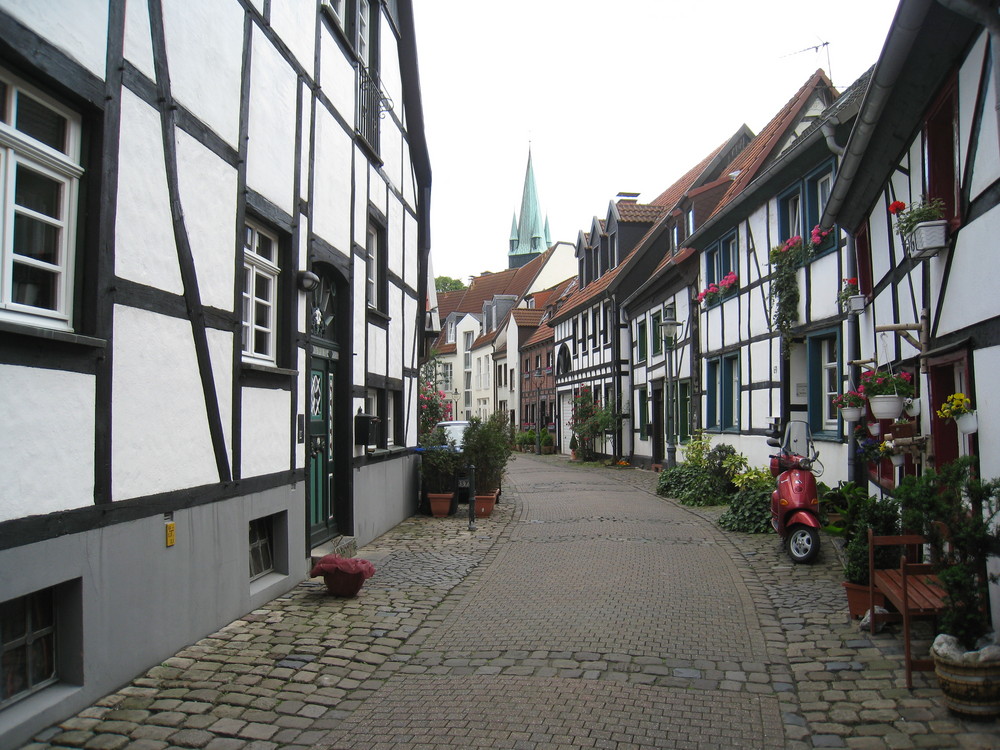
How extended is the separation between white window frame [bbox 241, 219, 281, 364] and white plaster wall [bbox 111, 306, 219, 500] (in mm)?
1239

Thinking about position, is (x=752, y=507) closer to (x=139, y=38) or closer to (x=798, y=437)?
(x=798, y=437)

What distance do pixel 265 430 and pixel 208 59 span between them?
9.84 ft

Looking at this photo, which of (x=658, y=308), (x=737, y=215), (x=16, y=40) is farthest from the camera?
(x=658, y=308)

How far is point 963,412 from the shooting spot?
18.0ft

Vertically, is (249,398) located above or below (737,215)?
below

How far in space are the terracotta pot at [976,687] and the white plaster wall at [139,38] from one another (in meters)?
5.70

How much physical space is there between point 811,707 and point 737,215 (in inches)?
469

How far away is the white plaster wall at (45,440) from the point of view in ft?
12.9

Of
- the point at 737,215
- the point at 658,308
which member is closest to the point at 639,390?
the point at 658,308

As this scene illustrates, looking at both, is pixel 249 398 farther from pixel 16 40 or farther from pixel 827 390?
pixel 827 390

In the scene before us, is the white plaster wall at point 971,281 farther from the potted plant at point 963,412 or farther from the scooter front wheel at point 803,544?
the scooter front wheel at point 803,544

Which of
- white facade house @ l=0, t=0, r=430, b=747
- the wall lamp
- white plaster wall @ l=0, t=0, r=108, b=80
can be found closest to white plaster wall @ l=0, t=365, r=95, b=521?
white facade house @ l=0, t=0, r=430, b=747

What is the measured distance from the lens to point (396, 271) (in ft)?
40.9

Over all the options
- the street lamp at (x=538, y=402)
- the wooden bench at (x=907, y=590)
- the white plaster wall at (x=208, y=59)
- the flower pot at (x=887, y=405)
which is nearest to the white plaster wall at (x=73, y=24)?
the white plaster wall at (x=208, y=59)
